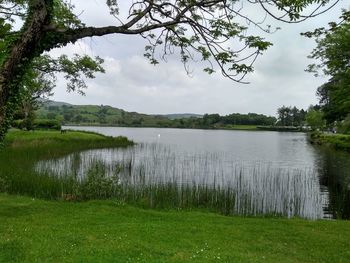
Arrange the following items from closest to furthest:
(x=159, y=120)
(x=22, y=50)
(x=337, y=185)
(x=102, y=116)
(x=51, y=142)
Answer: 1. (x=22, y=50)
2. (x=337, y=185)
3. (x=51, y=142)
4. (x=102, y=116)
5. (x=159, y=120)

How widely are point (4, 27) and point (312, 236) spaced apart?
35.9 ft

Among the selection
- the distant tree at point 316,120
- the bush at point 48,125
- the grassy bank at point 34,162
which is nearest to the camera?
the grassy bank at point 34,162

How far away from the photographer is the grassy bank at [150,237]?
6.70 m

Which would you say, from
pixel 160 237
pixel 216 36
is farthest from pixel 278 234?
pixel 216 36

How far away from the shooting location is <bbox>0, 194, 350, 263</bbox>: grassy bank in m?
6.70

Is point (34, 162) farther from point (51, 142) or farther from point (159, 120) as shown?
point (159, 120)

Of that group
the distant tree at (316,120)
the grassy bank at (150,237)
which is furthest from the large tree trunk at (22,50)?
the distant tree at (316,120)

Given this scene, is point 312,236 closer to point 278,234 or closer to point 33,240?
point 278,234

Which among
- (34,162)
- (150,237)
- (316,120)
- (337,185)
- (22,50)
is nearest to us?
(22,50)

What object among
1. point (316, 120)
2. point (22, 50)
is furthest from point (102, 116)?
point (22, 50)

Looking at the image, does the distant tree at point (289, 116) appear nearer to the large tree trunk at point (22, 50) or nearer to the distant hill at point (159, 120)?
the distant hill at point (159, 120)

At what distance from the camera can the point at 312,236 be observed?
895 centimetres

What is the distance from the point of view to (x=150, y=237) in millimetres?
7891

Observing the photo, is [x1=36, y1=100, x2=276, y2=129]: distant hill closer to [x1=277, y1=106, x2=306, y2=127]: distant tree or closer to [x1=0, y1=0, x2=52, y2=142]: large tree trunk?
[x1=277, y1=106, x2=306, y2=127]: distant tree
